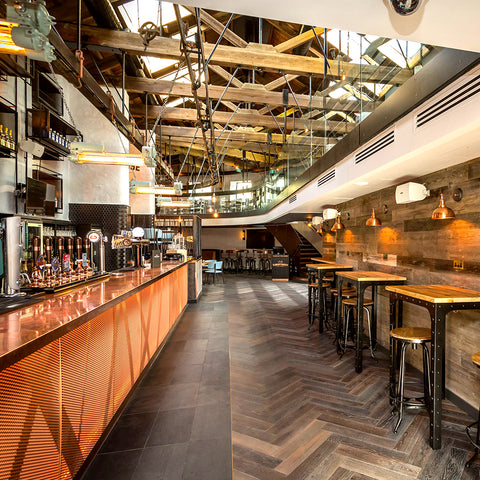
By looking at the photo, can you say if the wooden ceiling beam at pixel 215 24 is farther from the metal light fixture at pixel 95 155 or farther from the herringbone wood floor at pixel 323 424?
the herringbone wood floor at pixel 323 424

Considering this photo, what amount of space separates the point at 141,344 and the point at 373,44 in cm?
428

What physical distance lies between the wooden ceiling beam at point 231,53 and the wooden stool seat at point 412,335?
2837 mm

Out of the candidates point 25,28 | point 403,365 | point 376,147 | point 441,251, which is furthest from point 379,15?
point 441,251

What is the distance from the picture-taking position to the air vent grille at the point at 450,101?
1.88m

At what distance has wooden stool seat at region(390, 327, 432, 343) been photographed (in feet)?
8.79

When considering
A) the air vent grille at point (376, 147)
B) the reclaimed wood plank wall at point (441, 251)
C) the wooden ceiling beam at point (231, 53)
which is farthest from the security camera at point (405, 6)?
the wooden ceiling beam at point (231, 53)

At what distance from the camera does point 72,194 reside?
711cm

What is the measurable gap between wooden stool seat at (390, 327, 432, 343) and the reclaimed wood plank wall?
0.57 m

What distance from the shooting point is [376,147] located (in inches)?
126

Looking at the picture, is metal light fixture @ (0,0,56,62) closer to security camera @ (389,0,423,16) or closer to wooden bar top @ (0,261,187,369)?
wooden bar top @ (0,261,187,369)

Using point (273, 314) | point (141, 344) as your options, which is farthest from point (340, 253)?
point (141, 344)

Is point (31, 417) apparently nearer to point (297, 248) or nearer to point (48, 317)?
point (48, 317)

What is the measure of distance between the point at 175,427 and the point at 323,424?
131cm

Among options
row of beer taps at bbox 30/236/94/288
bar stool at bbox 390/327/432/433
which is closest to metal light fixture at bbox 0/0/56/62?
row of beer taps at bbox 30/236/94/288
